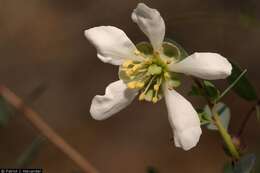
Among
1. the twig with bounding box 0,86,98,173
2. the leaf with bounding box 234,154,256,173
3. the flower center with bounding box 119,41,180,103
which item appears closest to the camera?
the leaf with bounding box 234,154,256,173

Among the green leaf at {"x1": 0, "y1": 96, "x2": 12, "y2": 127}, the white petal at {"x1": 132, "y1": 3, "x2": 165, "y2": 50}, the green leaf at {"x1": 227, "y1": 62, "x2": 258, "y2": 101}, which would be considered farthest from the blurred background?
the white petal at {"x1": 132, "y1": 3, "x2": 165, "y2": 50}

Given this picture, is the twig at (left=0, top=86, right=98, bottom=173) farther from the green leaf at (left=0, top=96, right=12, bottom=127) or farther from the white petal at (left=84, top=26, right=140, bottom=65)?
the white petal at (left=84, top=26, right=140, bottom=65)

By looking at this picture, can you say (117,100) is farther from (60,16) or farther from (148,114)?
(60,16)

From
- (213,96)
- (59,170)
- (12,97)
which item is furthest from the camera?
(59,170)

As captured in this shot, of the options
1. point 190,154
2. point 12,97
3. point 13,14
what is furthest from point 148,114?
point 12,97

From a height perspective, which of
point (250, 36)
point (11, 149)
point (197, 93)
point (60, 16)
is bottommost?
point (250, 36)

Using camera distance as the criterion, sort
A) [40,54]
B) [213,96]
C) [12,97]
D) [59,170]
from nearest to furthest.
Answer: [213,96] < [12,97] < [59,170] < [40,54]

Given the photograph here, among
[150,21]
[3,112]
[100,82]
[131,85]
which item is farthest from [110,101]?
[100,82]
